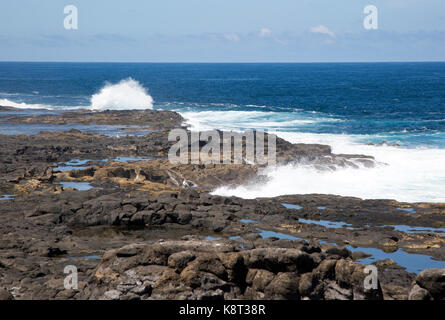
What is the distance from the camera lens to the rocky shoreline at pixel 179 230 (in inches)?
535

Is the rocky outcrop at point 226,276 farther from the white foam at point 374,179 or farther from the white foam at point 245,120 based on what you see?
the white foam at point 245,120

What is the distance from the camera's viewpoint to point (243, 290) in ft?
45.3

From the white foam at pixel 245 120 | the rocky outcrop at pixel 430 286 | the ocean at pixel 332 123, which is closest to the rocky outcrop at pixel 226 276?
the rocky outcrop at pixel 430 286

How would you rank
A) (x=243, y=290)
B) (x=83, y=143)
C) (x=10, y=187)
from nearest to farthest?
(x=243, y=290)
(x=10, y=187)
(x=83, y=143)

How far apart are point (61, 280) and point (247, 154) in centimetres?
2151

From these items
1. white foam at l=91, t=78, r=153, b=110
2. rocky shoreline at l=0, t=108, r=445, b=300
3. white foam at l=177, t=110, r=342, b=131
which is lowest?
rocky shoreline at l=0, t=108, r=445, b=300

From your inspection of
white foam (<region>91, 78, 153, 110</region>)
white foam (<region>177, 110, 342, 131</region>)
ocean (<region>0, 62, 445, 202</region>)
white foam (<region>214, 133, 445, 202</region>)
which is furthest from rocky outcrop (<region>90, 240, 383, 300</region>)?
white foam (<region>91, 78, 153, 110</region>)

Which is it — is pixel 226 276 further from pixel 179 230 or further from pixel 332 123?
pixel 332 123

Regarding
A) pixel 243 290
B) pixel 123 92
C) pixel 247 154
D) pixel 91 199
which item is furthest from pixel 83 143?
pixel 123 92

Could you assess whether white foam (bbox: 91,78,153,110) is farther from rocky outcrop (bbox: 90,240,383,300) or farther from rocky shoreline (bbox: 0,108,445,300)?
rocky outcrop (bbox: 90,240,383,300)

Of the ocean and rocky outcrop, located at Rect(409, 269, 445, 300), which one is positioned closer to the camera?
rocky outcrop, located at Rect(409, 269, 445, 300)

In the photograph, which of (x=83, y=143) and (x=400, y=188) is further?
(x=83, y=143)

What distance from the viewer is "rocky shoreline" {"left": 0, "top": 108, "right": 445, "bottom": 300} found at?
13.6 metres

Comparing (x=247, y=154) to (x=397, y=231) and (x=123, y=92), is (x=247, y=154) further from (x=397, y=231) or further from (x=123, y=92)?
(x=123, y=92)
